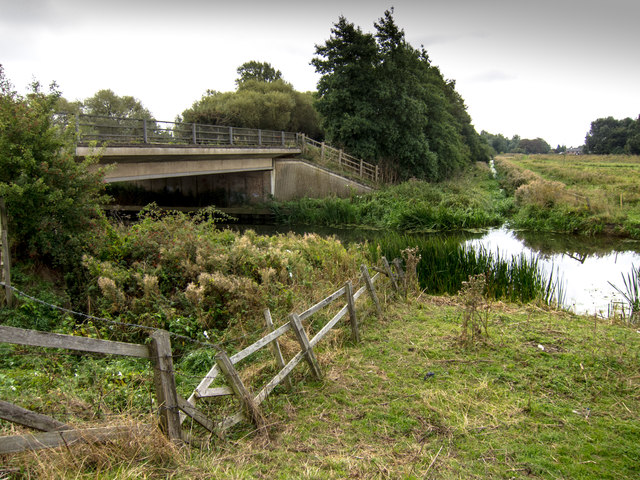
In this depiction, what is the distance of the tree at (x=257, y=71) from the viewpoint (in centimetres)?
6059

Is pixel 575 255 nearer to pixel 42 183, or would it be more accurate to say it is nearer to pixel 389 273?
pixel 389 273

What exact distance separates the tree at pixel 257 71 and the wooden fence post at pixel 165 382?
2390 inches

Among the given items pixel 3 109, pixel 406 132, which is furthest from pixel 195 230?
pixel 406 132

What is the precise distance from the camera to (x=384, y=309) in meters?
9.59

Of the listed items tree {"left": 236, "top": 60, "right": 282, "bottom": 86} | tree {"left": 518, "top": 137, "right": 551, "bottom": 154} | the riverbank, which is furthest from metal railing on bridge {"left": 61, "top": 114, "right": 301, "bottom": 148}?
tree {"left": 518, "top": 137, "right": 551, "bottom": 154}

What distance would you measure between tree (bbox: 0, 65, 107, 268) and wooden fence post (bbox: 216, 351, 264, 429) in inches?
260

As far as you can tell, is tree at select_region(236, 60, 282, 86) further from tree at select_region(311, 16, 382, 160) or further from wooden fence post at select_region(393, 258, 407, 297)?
wooden fence post at select_region(393, 258, 407, 297)

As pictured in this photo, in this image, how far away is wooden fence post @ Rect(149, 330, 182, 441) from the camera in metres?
3.81

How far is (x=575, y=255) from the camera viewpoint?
736 inches

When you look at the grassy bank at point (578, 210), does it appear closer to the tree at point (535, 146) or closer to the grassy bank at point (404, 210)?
the grassy bank at point (404, 210)

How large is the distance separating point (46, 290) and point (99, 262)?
1.22 m

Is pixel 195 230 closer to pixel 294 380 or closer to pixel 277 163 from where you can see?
pixel 294 380

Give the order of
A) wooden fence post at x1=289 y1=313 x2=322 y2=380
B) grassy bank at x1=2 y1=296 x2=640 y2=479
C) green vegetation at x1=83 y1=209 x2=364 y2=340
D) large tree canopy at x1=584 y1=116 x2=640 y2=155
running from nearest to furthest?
1. grassy bank at x1=2 y1=296 x2=640 y2=479
2. wooden fence post at x1=289 y1=313 x2=322 y2=380
3. green vegetation at x1=83 y1=209 x2=364 y2=340
4. large tree canopy at x1=584 y1=116 x2=640 y2=155

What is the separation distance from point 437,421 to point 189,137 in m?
18.9
